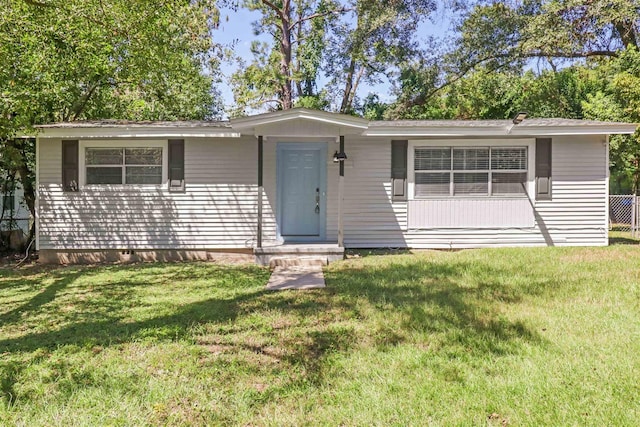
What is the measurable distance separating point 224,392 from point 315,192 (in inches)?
253

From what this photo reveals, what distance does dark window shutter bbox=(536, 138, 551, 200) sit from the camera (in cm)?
888

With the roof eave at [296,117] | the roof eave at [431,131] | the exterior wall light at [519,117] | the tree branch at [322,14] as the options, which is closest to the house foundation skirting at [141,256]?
the roof eave at [296,117]

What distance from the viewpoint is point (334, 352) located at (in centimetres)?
362

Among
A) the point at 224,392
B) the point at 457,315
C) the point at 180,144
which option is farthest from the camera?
the point at 180,144

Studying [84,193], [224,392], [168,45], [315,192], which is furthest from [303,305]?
[168,45]

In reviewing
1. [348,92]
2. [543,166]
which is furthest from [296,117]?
[348,92]

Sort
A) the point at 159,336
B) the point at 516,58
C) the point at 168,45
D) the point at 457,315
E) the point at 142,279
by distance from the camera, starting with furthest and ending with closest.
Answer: the point at 516,58, the point at 168,45, the point at 142,279, the point at 457,315, the point at 159,336

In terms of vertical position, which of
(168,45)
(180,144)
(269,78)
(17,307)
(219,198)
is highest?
(269,78)

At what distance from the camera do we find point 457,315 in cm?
451

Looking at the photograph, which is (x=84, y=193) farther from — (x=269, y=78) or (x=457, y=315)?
(x=269, y=78)

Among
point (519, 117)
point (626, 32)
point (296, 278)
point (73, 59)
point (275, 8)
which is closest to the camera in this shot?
point (296, 278)

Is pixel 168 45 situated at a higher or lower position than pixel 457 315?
higher

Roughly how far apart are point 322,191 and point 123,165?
4.23 m

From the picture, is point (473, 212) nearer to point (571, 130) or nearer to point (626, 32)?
point (571, 130)
